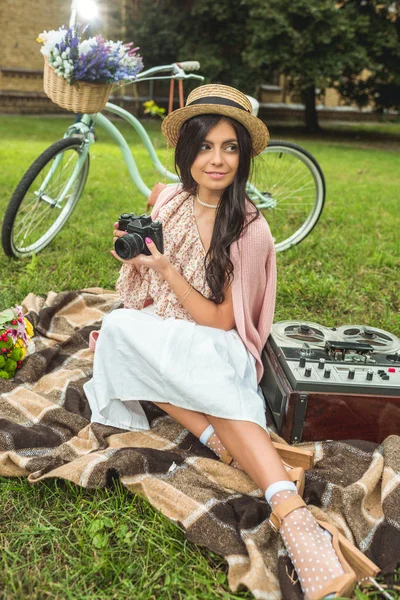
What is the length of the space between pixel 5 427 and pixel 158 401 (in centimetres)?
56

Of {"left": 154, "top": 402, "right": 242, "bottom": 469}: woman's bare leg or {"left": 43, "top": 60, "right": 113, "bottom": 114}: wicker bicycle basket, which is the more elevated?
{"left": 43, "top": 60, "right": 113, "bottom": 114}: wicker bicycle basket

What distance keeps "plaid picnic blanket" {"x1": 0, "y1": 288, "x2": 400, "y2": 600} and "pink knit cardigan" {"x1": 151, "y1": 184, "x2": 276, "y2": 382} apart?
44 centimetres

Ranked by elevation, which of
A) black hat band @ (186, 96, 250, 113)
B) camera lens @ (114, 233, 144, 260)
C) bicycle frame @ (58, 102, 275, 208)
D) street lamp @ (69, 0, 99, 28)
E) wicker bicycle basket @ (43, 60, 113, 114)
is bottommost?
camera lens @ (114, 233, 144, 260)

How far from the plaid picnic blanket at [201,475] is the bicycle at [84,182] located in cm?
137

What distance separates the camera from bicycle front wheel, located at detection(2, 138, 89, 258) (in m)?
3.20

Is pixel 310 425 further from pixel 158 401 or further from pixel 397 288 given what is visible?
pixel 397 288

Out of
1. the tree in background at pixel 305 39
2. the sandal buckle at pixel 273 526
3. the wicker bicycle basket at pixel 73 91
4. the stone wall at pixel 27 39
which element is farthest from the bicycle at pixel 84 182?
the stone wall at pixel 27 39

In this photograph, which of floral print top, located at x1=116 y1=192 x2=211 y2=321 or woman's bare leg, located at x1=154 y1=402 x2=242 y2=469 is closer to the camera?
woman's bare leg, located at x1=154 y1=402 x2=242 y2=469

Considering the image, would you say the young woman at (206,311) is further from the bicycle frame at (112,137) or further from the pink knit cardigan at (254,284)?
the bicycle frame at (112,137)

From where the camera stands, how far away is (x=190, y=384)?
74.4 inches

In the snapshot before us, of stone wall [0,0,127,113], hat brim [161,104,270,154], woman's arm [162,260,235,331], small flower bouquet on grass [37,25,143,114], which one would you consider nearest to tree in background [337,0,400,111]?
stone wall [0,0,127,113]

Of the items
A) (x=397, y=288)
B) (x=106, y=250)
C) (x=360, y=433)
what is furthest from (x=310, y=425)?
(x=106, y=250)

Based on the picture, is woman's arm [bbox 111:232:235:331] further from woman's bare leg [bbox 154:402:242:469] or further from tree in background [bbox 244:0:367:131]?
tree in background [bbox 244:0:367:131]

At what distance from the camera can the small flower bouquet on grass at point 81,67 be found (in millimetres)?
2867
